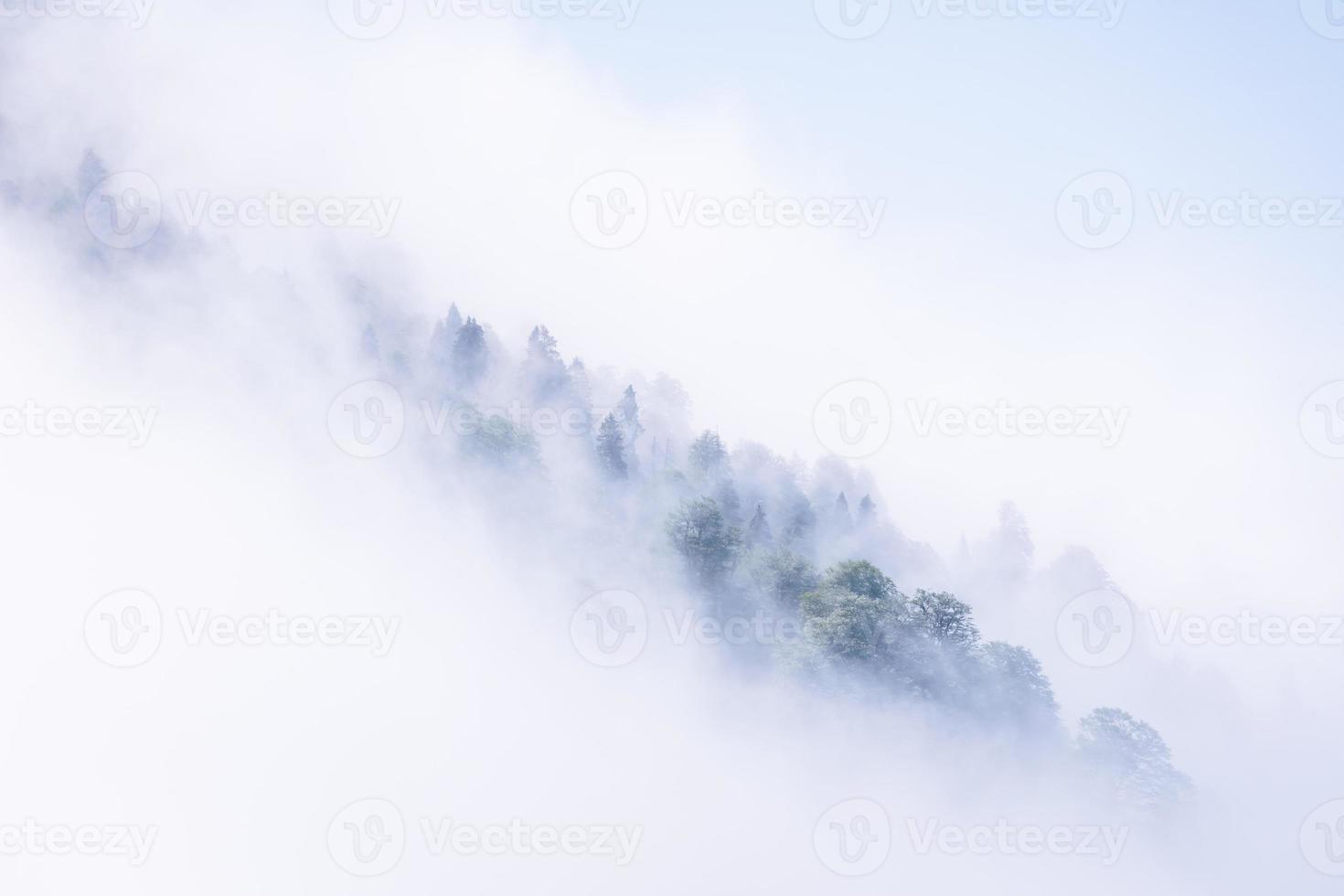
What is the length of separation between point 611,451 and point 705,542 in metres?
15.9

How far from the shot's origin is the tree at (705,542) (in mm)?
61000

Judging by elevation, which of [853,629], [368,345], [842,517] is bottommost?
[853,629]

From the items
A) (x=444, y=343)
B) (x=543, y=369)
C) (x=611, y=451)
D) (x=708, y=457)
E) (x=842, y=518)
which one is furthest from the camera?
(x=842, y=518)

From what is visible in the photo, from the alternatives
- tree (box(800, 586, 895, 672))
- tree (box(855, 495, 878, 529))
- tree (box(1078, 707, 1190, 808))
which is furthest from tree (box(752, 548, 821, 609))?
tree (box(855, 495, 878, 529))

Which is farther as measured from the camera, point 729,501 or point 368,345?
point 368,345

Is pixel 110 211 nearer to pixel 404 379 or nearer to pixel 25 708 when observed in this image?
pixel 404 379

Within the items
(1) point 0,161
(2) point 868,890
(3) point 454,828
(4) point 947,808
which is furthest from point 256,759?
(1) point 0,161

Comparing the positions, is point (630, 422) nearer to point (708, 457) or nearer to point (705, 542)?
point (708, 457)

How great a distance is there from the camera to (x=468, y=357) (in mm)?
81812

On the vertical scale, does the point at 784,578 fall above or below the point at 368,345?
below

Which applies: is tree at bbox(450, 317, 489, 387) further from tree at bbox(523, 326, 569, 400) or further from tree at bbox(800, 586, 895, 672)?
tree at bbox(800, 586, 895, 672)

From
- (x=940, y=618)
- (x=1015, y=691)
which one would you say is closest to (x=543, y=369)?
(x=940, y=618)

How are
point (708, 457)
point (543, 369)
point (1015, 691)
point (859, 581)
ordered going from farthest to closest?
1. point (543, 369)
2. point (708, 457)
3. point (1015, 691)
4. point (859, 581)

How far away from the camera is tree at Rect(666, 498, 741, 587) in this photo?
6100 centimetres
